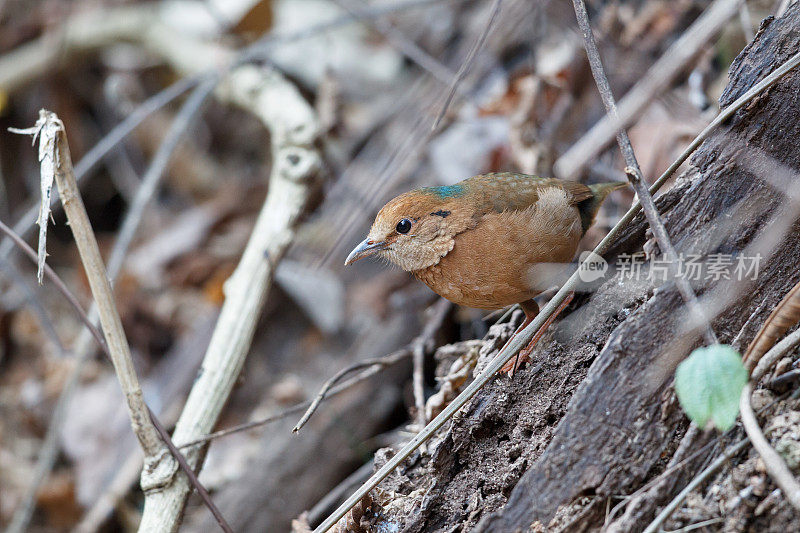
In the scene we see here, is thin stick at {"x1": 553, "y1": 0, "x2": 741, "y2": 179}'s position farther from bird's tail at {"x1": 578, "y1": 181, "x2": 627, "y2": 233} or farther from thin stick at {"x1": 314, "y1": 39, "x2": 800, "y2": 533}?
thin stick at {"x1": 314, "y1": 39, "x2": 800, "y2": 533}

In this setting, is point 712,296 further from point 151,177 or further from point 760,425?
point 151,177

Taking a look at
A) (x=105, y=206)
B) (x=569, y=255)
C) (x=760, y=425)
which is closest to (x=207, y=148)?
(x=105, y=206)

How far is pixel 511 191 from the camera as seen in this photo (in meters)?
3.11

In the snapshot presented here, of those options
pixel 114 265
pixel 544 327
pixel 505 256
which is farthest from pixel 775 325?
pixel 114 265

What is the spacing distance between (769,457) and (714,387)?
0.73 feet

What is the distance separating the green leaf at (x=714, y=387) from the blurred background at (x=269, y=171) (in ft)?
5.12

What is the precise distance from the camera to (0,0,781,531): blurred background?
4.20 metres

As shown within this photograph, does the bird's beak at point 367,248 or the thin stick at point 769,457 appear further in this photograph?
the bird's beak at point 367,248

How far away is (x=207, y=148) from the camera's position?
23.4ft

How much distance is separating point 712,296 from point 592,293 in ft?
1.55

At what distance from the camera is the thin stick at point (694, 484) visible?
1795 mm

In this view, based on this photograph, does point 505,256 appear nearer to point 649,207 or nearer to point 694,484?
point 649,207

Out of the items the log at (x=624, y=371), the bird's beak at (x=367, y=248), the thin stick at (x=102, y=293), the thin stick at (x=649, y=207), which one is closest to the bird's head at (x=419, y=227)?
the bird's beak at (x=367, y=248)

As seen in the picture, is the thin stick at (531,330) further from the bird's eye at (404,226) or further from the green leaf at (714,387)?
the bird's eye at (404,226)
